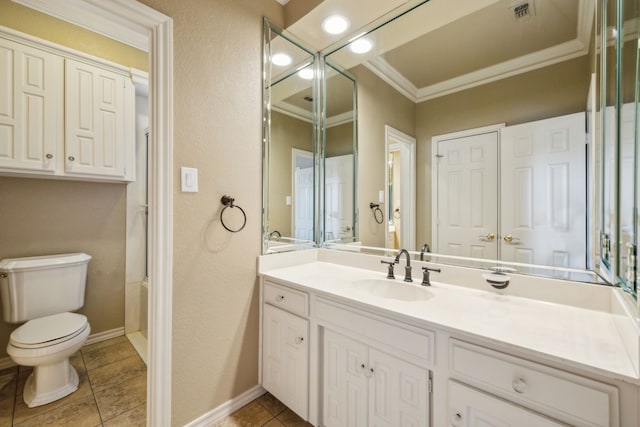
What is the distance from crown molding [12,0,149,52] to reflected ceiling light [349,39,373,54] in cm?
125

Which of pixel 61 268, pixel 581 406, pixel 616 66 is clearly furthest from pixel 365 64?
pixel 61 268

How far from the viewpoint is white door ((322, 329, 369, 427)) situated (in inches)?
44.4

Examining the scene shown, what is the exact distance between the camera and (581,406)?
67cm

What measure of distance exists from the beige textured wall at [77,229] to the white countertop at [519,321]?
1952mm

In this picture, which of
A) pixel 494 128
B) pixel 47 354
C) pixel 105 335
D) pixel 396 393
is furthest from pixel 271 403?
pixel 494 128

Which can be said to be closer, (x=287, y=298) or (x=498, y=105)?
(x=498, y=105)

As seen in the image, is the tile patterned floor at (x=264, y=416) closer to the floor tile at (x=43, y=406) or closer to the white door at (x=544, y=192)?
the floor tile at (x=43, y=406)

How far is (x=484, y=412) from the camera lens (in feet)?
2.66

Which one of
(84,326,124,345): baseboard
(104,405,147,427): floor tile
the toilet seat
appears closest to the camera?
(104,405,147,427): floor tile

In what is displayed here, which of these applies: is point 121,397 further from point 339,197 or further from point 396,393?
point 339,197

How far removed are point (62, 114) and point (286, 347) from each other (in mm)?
2316

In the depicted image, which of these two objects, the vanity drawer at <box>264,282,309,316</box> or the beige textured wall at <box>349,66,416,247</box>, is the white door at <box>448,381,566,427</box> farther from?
the beige textured wall at <box>349,66,416,247</box>

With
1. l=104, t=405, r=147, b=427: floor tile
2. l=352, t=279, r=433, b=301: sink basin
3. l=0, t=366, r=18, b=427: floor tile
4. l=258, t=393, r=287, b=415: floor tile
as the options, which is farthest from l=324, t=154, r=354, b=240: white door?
l=0, t=366, r=18, b=427: floor tile

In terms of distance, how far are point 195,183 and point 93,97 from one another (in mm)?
1563
